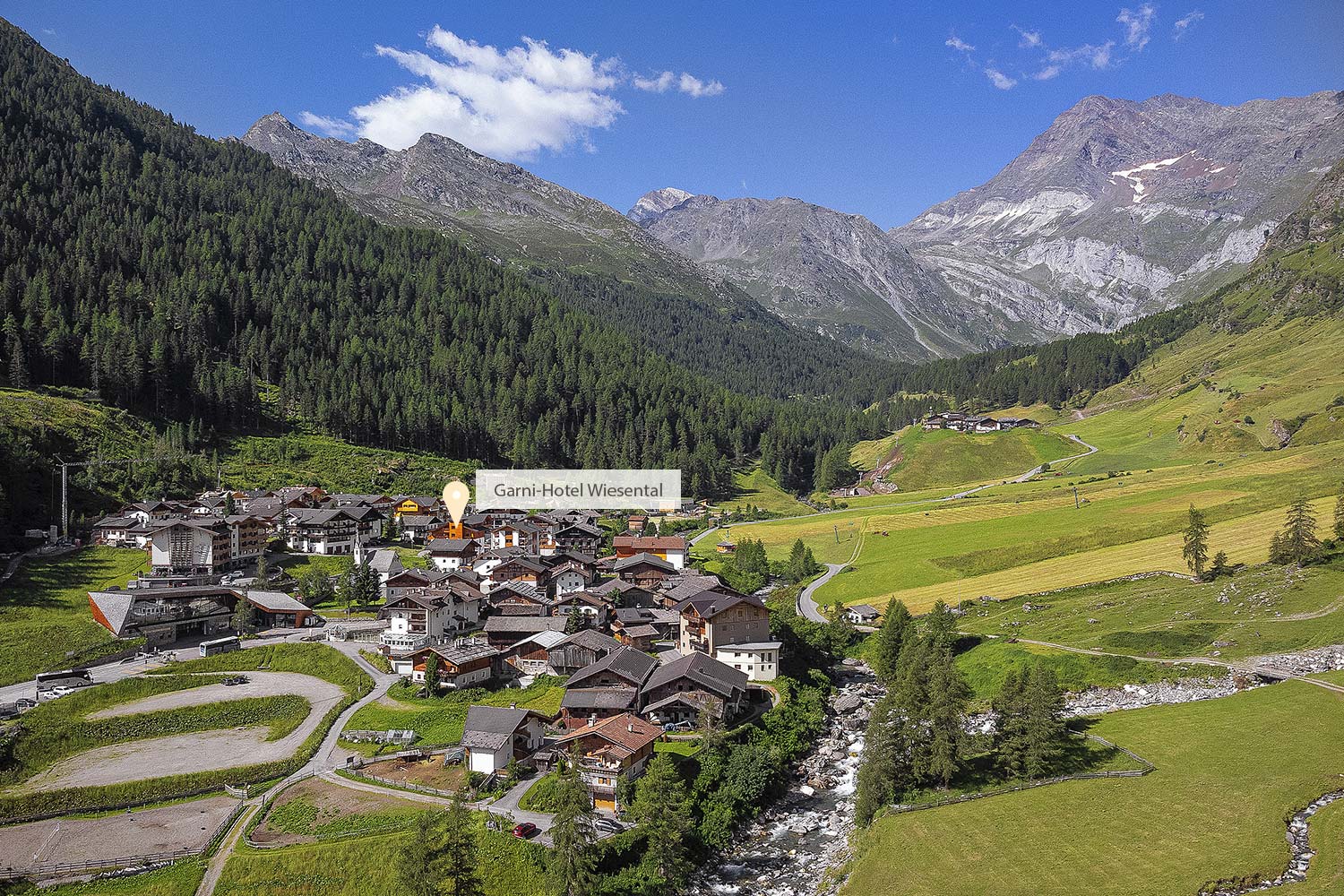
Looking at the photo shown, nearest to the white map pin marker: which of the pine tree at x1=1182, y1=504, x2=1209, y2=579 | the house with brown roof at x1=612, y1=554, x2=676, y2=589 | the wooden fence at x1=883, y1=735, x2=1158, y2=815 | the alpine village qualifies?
the alpine village

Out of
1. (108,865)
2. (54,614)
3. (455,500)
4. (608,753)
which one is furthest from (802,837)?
(455,500)

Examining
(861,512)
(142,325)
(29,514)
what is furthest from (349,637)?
(142,325)

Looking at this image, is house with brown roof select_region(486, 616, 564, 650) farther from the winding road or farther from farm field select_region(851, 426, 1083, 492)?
farm field select_region(851, 426, 1083, 492)

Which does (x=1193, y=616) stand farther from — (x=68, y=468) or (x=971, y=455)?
(x=68, y=468)

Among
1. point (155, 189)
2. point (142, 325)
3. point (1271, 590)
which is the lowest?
point (1271, 590)

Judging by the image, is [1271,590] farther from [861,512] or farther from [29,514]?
[29,514]

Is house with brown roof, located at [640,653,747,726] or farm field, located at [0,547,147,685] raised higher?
farm field, located at [0,547,147,685]
